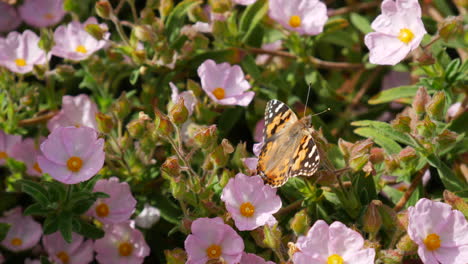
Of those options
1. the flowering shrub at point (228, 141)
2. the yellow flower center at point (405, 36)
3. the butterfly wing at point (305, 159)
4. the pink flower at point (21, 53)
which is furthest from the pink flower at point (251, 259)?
the pink flower at point (21, 53)

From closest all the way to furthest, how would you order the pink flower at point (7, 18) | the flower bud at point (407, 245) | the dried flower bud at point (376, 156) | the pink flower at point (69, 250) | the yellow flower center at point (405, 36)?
the flower bud at point (407, 245) < the dried flower bud at point (376, 156) < the yellow flower center at point (405, 36) < the pink flower at point (69, 250) < the pink flower at point (7, 18)

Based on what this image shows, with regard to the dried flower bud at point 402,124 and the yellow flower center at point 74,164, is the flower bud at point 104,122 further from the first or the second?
the dried flower bud at point 402,124

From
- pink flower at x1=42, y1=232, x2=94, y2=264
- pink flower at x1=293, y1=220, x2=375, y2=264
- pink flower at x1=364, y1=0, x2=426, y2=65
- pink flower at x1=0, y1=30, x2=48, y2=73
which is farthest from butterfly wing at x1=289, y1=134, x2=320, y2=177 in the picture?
pink flower at x1=0, y1=30, x2=48, y2=73

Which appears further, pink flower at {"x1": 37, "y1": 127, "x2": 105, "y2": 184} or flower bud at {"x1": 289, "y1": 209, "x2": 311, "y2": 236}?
pink flower at {"x1": 37, "y1": 127, "x2": 105, "y2": 184}

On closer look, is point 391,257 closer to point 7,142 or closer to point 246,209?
point 246,209

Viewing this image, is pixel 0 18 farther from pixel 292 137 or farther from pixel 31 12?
pixel 292 137

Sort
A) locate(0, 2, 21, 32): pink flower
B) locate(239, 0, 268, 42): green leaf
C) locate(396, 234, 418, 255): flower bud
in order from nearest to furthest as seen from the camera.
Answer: locate(396, 234, 418, 255): flower bud → locate(239, 0, 268, 42): green leaf → locate(0, 2, 21, 32): pink flower

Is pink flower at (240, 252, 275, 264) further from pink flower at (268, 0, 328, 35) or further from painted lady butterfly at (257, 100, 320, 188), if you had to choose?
pink flower at (268, 0, 328, 35)
